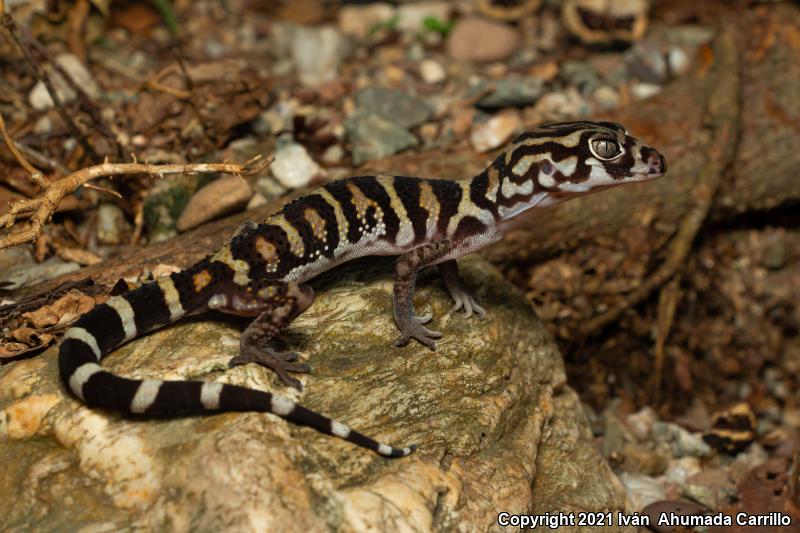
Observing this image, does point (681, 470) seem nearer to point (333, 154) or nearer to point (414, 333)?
point (414, 333)

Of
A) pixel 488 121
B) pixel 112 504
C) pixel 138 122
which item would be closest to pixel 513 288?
pixel 488 121

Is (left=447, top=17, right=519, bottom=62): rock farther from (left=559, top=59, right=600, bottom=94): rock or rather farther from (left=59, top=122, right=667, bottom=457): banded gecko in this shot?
(left=59, top=122, right=667, bottom=457): banded gecko

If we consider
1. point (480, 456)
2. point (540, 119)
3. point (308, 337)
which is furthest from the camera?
point (540, 119)

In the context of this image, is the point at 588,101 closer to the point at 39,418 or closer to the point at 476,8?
the point at 476,8

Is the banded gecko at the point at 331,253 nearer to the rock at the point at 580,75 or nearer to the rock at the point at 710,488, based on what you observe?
the rock at the point at 710,488

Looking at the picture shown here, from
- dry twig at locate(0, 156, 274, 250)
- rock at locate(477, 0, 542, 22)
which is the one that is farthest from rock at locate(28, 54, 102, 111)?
rock at locate(477, 0, 542, 22)

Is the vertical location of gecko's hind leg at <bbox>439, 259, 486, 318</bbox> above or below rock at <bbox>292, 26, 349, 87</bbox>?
below

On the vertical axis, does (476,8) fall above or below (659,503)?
above
